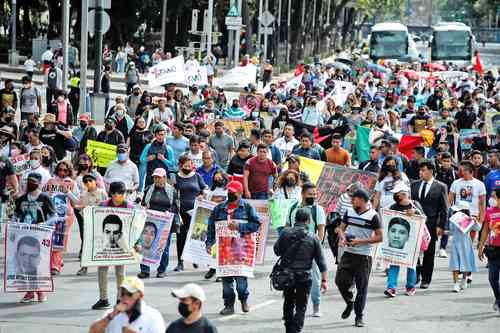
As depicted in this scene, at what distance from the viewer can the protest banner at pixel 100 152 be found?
63.0 feet

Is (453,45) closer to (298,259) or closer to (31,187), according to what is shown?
(31,187)

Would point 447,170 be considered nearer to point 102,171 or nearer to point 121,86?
point 102,171

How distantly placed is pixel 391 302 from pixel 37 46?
38968 millimetres

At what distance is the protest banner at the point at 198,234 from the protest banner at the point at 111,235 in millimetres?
1683

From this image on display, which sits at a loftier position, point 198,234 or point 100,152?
point 100,152

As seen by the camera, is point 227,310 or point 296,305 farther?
point 227,310

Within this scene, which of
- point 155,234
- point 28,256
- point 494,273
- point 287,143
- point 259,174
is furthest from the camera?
point 287,143

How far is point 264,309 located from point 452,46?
62920mm

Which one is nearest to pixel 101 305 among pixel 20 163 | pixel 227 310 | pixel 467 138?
pixel 227 310

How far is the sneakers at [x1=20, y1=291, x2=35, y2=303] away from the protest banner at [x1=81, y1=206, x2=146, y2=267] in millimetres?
1013

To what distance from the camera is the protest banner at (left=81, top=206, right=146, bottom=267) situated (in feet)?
42.7

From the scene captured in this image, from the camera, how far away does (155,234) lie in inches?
576

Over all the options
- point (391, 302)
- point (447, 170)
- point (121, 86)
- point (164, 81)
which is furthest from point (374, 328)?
point (121, 86)

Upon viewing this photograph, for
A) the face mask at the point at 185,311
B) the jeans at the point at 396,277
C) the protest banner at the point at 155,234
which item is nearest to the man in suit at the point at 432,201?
the jeans at the point at 396,277
